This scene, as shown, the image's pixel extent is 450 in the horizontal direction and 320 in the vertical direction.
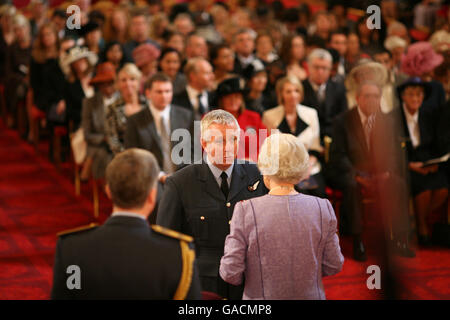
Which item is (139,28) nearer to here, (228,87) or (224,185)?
(228,87)

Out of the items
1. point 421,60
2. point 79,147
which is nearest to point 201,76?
point 79,147

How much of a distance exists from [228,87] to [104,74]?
59.5 inches

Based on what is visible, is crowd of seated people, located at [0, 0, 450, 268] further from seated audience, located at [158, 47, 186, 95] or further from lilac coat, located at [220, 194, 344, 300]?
lilac coat, located at [220, 194, 344, 300]

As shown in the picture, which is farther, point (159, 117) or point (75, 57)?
point (75, 57)

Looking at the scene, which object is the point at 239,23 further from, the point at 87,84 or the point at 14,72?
the point at 87,84

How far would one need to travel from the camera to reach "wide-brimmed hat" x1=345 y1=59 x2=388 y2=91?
5.75 metres

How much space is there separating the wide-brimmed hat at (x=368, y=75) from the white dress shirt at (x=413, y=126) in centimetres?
34

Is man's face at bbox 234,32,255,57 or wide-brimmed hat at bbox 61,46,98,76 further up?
man's face at bbox 234,32,255,57

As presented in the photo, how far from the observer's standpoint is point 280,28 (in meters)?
10.4

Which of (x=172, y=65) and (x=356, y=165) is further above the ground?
(x=172, y=65)

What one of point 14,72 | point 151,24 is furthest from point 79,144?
point 151,24

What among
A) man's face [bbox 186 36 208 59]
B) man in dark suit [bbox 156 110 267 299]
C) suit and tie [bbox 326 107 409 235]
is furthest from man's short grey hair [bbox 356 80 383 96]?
man in dark suit [bbox 156 110 267 299]

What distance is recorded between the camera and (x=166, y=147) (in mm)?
5262

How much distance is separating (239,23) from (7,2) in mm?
3687
